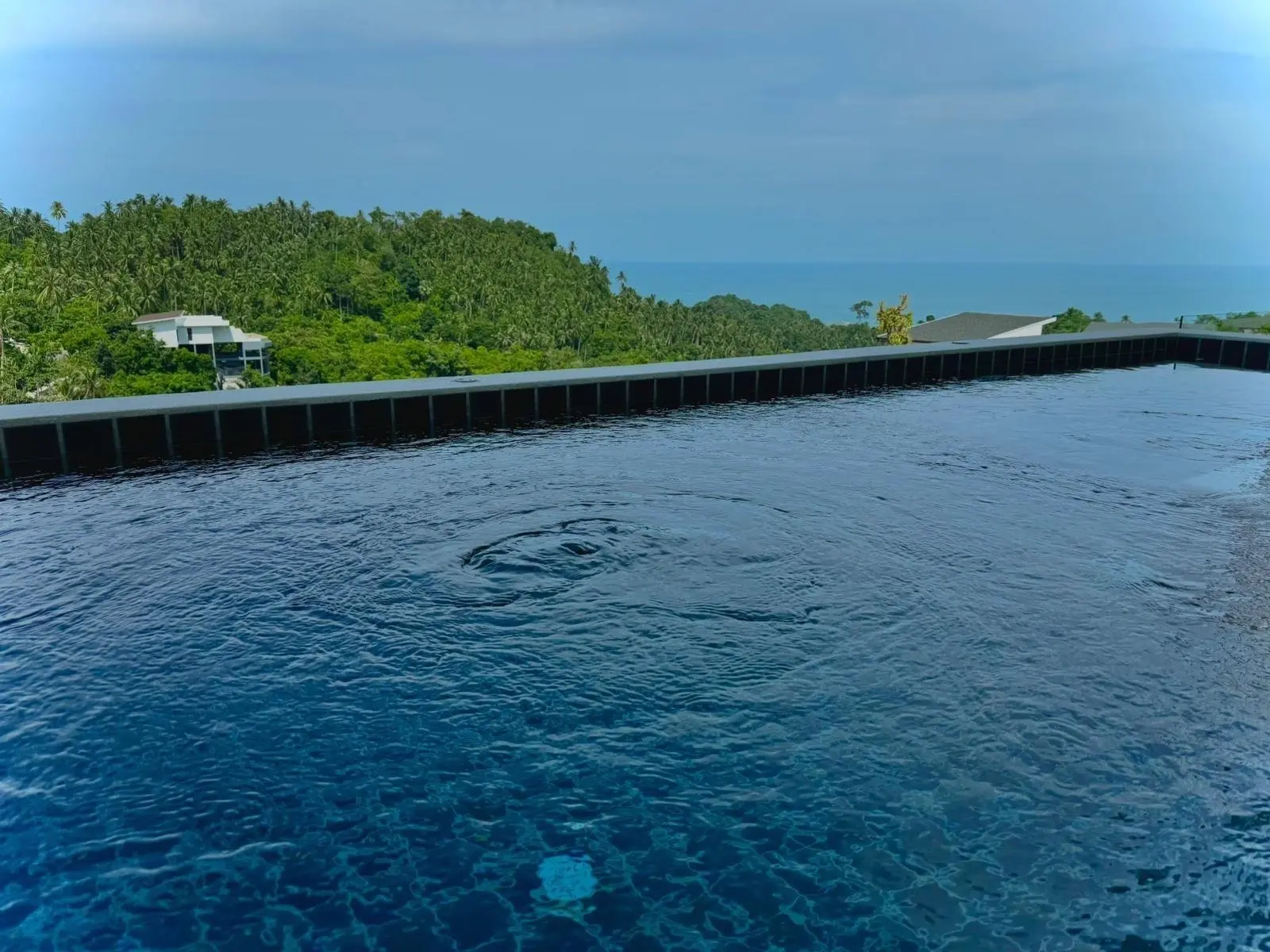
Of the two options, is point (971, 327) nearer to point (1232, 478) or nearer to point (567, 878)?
point (1232, 478)

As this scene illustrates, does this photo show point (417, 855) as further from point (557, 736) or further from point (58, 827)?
point (58, 827)

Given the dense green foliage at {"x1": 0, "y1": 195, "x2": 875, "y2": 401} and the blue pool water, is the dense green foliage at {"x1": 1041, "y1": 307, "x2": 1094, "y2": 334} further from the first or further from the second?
the blue pool water

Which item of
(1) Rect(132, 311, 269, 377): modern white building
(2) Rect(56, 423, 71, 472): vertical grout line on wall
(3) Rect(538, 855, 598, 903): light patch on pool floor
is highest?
(1) Rect(132, 311, 269, 377): modern white building

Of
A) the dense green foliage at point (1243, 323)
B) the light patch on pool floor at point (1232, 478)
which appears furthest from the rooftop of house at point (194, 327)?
the dense green foliage at point (1243, 323)

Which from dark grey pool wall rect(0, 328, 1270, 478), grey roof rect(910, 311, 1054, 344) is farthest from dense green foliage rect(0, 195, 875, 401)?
dark grey pool wall rect(0, 328, 1270, 478)

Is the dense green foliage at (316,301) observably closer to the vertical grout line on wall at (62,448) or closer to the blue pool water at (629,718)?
the vertical grout line on wall at (62,448)
